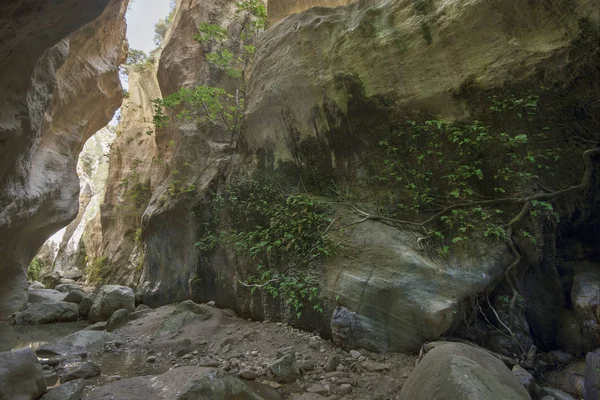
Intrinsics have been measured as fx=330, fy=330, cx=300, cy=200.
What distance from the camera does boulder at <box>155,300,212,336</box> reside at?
255 inches

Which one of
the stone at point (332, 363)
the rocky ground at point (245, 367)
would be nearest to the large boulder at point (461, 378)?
the rocky ground at point (245, 367)

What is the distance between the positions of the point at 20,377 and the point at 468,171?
6281mm

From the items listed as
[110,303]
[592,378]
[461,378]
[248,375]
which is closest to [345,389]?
[248,375]

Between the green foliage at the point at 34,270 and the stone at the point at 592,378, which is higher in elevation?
the green foliage at the point at 34,270

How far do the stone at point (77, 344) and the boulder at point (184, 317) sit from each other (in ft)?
3.19

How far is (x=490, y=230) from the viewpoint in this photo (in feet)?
15.3

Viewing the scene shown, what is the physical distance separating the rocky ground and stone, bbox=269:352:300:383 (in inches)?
0.5

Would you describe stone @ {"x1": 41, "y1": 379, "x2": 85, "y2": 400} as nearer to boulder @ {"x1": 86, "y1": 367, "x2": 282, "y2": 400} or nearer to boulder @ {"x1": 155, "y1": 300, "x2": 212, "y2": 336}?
boulder @ {"x1": 86, "y1": 367, "x2": 282, "y2": 400}

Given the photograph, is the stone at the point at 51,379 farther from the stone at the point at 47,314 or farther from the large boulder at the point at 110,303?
the stone at the point at 47,314

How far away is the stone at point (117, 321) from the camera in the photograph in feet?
24.6

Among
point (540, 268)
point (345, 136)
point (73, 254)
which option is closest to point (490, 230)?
point (540, 268)

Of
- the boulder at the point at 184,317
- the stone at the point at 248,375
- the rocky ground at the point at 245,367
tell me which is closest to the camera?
the rocky ground at the point at 245,367

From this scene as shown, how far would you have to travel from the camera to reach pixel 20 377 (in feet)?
11.7

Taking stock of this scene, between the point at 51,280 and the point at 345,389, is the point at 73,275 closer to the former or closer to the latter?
the point at 51,280
